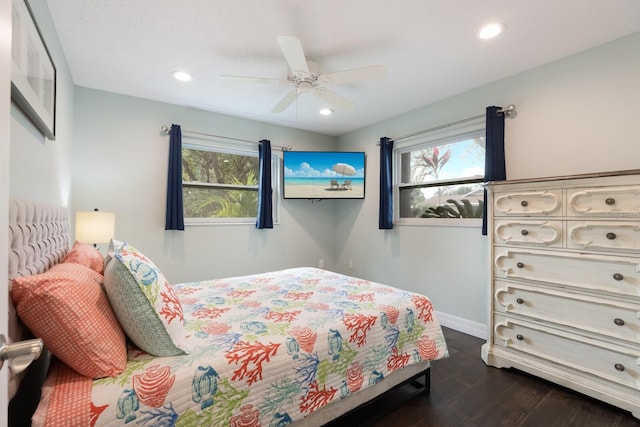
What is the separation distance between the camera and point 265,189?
12.8ft

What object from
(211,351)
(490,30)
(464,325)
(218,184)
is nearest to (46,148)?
(211,351)

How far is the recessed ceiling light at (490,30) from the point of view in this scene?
2016 millimetres

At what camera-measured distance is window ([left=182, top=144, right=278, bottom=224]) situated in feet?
12.1

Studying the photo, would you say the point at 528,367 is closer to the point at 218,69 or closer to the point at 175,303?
the point at 175,303

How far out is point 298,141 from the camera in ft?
14.7

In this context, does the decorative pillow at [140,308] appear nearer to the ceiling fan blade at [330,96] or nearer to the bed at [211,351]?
the bed at [211,351]

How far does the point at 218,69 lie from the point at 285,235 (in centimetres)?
235

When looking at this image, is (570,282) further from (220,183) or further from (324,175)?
(220,183)

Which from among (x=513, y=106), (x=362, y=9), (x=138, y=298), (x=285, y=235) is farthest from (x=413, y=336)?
(x=285, y=235)

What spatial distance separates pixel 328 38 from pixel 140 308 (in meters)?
2.10

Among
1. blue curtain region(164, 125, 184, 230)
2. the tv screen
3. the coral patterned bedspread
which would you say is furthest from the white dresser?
blue curtain region(164, 125, 184, 230)

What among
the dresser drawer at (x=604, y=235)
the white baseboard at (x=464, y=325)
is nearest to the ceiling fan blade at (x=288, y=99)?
the dresser drawer at (x=604, y=235)

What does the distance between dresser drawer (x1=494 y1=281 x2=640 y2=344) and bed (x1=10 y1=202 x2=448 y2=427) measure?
755 mm

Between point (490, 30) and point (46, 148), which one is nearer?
point (46, 148)
